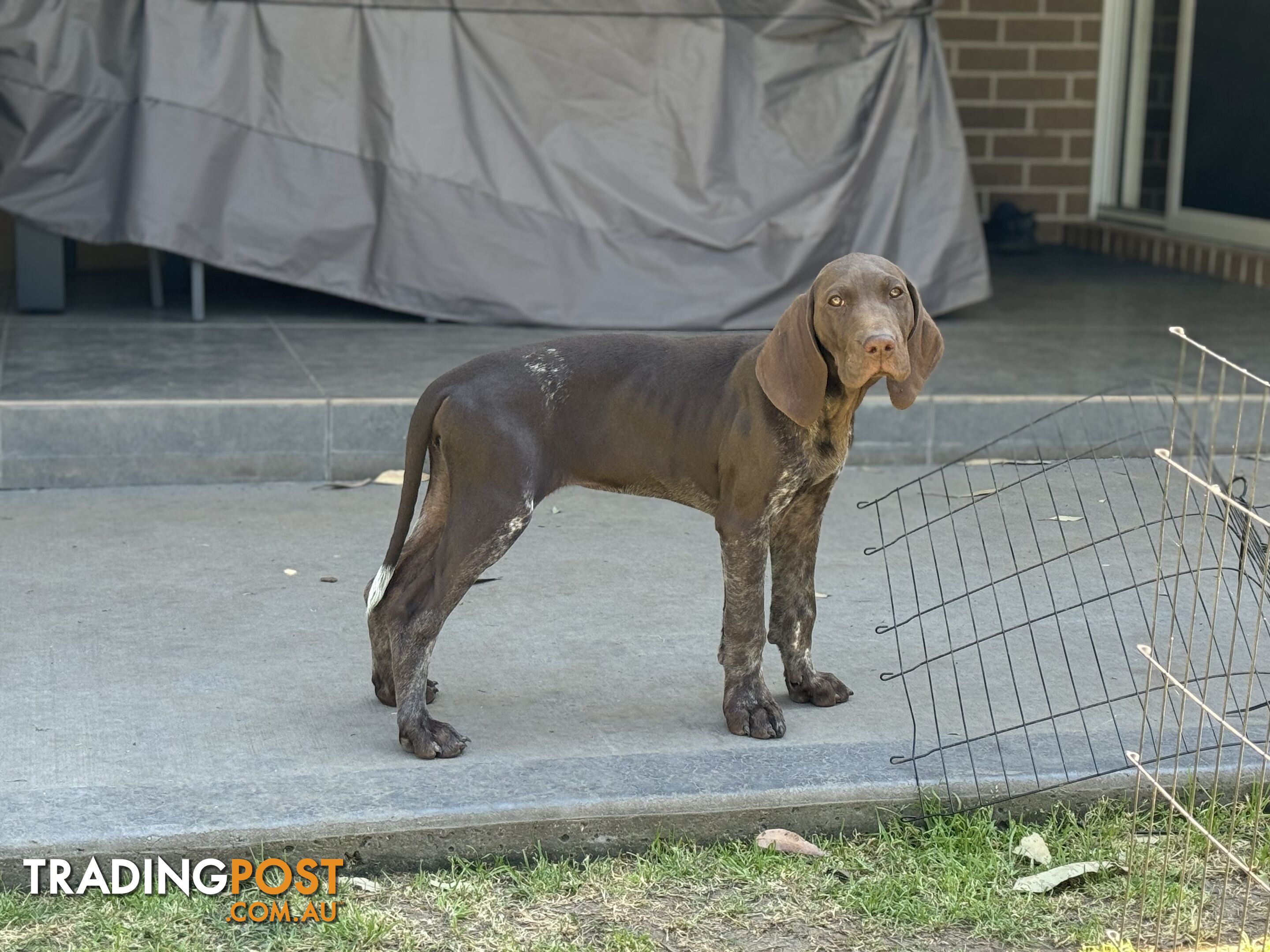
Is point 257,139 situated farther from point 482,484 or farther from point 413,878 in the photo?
point 413,878

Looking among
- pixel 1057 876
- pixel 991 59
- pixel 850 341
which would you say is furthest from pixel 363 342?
pixel 991 59

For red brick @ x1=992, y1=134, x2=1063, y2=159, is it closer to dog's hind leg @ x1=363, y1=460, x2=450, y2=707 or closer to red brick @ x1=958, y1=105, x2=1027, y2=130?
red brick @ x1=958, y1=105, x2=1027, y2=130

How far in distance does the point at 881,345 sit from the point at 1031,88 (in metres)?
8.70

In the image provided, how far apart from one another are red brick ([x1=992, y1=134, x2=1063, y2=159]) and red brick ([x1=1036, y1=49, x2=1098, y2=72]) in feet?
1.53

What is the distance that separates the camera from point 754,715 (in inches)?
138

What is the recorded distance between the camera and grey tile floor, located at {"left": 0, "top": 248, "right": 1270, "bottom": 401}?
240 inches

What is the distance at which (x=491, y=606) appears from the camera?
175 inches

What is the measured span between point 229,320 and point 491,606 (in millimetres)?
3611

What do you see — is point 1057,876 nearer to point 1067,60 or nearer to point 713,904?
point 713,904

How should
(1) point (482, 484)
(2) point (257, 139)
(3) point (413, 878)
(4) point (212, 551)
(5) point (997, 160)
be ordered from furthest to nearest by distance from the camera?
(5) point (997, 160)
(2) point (257, 139)
(4) point (212, 551)
(1) point (482, 484)
(3) point (413, 878)

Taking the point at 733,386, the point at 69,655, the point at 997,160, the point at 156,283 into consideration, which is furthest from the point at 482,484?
the point at 997,160

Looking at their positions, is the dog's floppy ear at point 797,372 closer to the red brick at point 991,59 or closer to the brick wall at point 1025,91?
the brick wall at point 1025,91

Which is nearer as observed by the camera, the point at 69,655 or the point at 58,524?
the point at 69,655

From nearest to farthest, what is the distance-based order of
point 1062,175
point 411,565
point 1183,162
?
point 411,565 < point 1183,162 < point 1062,175
